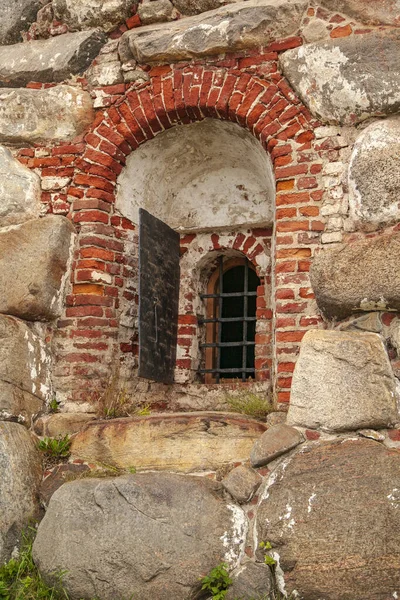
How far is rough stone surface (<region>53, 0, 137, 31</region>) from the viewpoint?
18.6 ft

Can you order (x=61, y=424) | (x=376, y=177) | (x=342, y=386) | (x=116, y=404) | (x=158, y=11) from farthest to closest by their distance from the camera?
(x=158, y=11) < (x=116, y=404) < (x=61, y=424) < (x=376, y=177) < (x=342, y=386)

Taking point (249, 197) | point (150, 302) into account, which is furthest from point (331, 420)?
point (249, 197)

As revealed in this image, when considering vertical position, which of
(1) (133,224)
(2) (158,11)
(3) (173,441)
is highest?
(2) (158,11)

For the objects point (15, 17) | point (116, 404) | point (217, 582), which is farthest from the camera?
point (15, 17)

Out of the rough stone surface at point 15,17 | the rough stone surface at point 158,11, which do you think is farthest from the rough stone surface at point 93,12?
the rough stone surface at point 15,17

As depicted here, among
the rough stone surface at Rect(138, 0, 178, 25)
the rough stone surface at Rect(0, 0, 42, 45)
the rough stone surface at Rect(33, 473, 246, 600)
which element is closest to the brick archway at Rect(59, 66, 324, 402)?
the rough stone surface at Rect(138, 0, 178, 25)

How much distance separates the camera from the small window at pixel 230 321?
6051 millimetres

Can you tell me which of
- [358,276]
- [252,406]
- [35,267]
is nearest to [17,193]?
[35,267]

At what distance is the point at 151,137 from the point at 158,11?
870 millimetres

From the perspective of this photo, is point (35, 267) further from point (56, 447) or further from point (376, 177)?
point (376, 177)

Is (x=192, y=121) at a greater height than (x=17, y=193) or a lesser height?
greater

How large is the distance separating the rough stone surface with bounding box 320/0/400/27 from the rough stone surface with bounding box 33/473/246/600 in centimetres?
297

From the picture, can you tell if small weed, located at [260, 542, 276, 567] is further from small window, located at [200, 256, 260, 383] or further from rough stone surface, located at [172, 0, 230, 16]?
rough stone surface, located at [172, 0, 230, 16]

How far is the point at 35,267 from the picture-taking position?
17.1 ft
